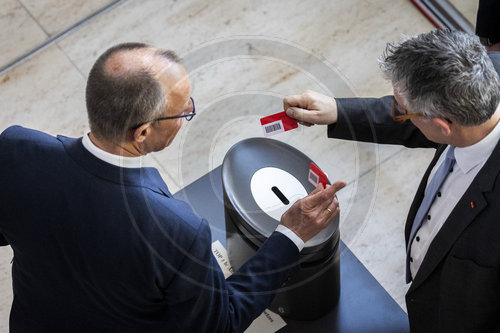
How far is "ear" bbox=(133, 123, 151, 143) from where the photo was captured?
158cm

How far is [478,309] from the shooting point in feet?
5.95

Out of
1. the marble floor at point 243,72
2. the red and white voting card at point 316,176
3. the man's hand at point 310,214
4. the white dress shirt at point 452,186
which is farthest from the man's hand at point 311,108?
the marble floor at point 243,72

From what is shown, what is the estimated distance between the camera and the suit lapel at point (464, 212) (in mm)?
1653

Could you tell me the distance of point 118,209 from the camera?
5.22 feet

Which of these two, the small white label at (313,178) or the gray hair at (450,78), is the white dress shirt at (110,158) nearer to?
the small white label at (313,178)

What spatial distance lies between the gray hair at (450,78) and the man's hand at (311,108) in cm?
45

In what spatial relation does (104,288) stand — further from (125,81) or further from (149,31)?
(149,31)

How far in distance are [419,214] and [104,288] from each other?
102cm

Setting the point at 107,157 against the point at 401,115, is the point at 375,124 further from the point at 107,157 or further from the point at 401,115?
the point at 107,157

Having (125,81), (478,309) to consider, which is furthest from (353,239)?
(125,81)

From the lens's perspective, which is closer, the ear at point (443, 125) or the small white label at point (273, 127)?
the ear at point (443, 125)

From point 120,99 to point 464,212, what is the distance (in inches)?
37.9

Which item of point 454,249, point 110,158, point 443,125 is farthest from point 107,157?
point 454,249

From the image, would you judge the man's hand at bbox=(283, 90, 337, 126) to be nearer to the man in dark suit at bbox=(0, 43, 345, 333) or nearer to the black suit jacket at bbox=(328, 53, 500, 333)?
the black suit jacket at bbox=(328, 53, 500, 333)
